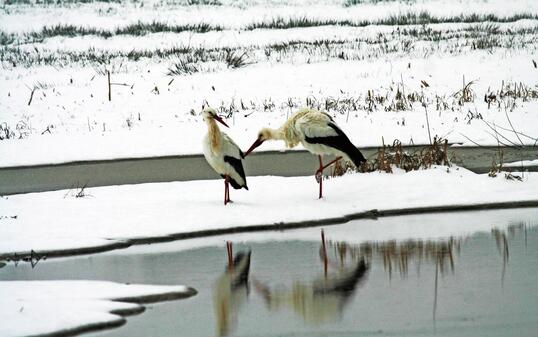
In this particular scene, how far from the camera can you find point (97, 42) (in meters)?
33.1

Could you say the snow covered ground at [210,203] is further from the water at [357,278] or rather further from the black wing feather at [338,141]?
the black wing feather at [338,141]

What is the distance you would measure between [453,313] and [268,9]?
36.3 m

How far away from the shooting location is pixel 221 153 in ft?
39.4

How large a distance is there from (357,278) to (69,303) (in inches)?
93.1

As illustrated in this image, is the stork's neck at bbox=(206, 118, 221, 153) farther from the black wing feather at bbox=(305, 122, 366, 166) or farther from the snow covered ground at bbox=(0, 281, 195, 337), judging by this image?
the snow covered ground at bbox=(0, 281, 195, 337)

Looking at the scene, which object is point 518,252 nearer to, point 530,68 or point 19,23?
point 530,68

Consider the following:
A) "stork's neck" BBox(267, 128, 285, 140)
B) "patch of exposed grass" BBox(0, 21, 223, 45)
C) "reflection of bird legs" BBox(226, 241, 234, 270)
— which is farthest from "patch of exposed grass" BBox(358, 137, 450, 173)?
"patch of exposed grass" BBox(0, 21, 223, 45)

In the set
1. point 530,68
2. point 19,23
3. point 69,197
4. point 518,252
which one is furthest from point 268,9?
point 518,252

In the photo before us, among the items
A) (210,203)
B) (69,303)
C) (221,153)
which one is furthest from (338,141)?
(69,303)

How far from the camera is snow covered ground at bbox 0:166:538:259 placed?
10742 millimetres

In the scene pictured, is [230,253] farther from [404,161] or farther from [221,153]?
[404,161]

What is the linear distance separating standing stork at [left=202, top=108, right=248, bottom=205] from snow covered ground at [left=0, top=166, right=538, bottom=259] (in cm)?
31

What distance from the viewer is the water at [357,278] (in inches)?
291

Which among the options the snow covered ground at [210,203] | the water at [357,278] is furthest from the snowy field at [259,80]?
the water at [357,278]
